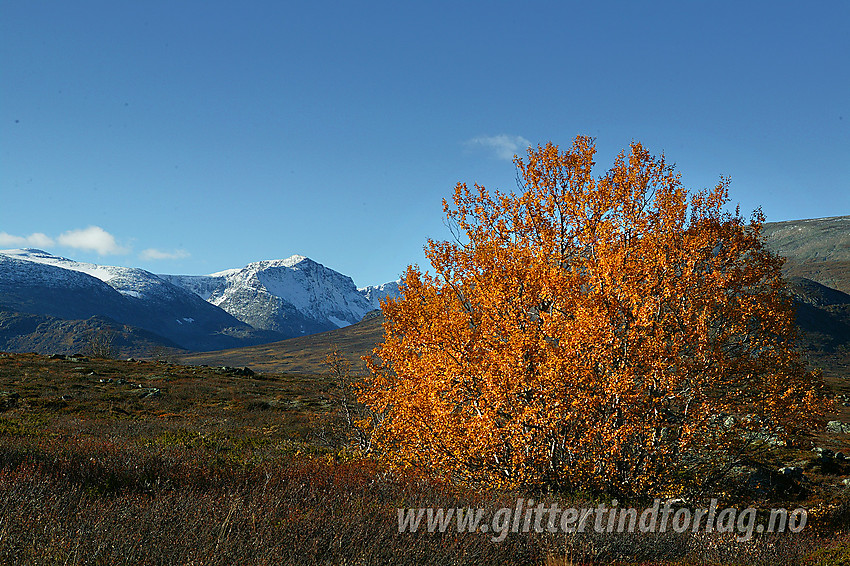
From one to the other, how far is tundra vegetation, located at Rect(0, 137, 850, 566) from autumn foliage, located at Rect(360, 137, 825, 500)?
0.06 metres

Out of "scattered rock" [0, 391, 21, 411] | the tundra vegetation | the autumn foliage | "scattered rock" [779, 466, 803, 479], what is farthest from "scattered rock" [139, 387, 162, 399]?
"scattered rock" [779, 466, 803, 479]

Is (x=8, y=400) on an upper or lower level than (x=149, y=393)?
upper

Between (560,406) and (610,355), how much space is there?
1622 mm

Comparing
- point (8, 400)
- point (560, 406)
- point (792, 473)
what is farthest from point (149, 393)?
point (792, 473)

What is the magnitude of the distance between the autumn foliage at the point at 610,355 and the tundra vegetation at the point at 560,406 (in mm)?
58

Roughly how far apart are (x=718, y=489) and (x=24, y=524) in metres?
15.2

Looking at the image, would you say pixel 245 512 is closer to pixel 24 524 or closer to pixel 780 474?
pixel 24 524

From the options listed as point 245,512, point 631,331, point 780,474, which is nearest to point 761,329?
point 631,331

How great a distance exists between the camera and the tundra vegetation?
29.0 feet

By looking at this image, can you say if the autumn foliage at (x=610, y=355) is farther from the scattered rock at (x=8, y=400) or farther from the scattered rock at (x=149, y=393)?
the scattered rock at (x=149, y=393)

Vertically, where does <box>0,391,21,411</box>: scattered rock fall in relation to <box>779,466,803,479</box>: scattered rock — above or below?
below

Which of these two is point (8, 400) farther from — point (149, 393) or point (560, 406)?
point (560, 406)

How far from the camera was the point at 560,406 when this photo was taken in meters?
12.0

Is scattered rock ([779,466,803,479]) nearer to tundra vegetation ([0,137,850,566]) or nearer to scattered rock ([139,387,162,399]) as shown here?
tundra vegetation ([0,137,850,566])
